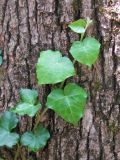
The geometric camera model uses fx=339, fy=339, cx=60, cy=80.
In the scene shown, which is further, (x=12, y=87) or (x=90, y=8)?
(x=12, y=87)

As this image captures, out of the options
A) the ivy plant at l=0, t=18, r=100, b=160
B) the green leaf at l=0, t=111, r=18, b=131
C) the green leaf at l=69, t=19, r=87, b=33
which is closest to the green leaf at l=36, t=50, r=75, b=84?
the ivy plant at l=0, t=18, r=100, b=160

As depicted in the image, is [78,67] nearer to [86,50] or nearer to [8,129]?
[86,50]

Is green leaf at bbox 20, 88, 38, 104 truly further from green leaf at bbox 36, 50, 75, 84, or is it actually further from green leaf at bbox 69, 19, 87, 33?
green leaf at bbox 69, 19, 87, 33

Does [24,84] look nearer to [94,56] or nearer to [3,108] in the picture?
[3,108]

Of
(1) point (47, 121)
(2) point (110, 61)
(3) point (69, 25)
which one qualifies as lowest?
(1) point (47, 121)

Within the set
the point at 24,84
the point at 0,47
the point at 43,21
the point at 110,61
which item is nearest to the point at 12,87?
the point at 24,84

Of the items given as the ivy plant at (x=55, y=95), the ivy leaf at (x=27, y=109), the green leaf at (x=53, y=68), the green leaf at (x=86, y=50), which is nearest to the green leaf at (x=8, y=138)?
the ivy plant at (x=55, y=95)
